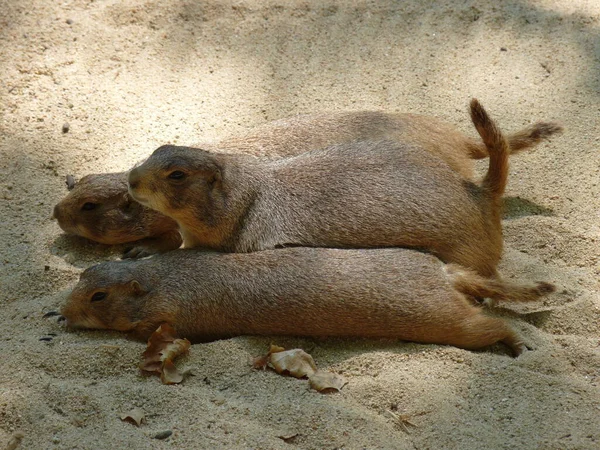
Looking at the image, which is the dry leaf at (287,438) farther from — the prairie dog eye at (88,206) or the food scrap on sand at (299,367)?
the prairie dog eye at (88,206)

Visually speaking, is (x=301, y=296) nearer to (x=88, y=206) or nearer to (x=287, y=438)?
(x=287, y=438)

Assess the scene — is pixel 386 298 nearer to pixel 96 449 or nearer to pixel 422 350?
pixel 422 350

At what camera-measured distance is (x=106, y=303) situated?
4742 millimetres

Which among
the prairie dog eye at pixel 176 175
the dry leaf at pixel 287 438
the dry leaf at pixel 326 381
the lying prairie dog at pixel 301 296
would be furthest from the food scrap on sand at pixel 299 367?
the prairie dog eye at pixel 176 175

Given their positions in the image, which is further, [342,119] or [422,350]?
[342,119]

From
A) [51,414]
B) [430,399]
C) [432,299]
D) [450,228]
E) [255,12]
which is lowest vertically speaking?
[51,414]

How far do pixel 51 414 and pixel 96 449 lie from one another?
0.39 m

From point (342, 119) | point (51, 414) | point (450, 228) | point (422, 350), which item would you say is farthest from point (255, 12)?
point (51, 414)

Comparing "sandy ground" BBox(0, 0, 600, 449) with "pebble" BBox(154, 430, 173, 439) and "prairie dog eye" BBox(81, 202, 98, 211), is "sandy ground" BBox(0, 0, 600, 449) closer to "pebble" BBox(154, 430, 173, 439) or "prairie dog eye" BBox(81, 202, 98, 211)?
"pebble" BBox(154, 430, 173, 439)

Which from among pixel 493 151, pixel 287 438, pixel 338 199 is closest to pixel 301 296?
pixel 338 199

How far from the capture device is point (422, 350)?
4383mm

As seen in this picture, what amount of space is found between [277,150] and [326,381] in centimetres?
208

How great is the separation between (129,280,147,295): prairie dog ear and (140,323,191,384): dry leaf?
0.28 meters

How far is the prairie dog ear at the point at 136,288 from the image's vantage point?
4.78 metres
